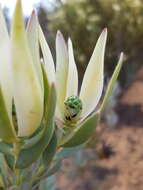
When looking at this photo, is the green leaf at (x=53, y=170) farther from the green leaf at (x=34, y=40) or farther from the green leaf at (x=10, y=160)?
the green leaf at (x=34, y=40)

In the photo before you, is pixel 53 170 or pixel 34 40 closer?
pixel 34 40

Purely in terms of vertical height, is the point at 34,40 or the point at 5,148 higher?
the point at 34,40

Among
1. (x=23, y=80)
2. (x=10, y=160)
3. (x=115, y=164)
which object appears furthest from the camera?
(x=115, y=164)

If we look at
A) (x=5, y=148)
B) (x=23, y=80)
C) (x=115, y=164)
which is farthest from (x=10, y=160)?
(x=115, y=164)

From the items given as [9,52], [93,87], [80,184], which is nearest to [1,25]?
[9,52]

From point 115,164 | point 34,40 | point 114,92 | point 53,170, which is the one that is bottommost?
point 115,164

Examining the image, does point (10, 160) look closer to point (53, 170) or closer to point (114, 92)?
point (53, 170)

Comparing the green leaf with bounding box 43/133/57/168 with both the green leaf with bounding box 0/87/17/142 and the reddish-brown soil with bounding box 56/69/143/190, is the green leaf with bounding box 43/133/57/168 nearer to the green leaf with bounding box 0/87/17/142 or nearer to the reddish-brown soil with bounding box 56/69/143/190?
the green leaf with bounding box 0/87/17/142

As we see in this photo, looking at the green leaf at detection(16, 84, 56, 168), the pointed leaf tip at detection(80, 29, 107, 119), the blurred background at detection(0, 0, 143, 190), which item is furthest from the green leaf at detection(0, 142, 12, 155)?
the blurred background at detection(0, 0, 143, 190)

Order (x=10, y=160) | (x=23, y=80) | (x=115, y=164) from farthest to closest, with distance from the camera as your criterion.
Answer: (x=115, y=164) → (x=10, y=160) → (x=23, y=80)
